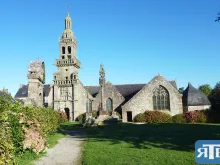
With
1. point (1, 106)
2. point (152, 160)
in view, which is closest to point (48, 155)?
point (1, 106)

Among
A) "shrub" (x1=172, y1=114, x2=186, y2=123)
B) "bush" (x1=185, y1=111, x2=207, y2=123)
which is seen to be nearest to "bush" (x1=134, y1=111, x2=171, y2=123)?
"shrub" (x1=172, y1=114, x2=186, y2=123)

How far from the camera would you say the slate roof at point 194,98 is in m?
35.7

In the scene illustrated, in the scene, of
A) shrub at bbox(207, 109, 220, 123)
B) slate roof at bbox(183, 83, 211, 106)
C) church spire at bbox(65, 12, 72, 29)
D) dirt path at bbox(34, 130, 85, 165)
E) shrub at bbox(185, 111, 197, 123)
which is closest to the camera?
dirt path at bbox(34, 130, 85, 165)

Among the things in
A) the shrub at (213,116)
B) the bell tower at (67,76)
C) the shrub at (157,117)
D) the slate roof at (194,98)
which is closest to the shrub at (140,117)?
the shrub at (157,117)

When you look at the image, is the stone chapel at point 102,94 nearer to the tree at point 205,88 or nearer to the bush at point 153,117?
the bush at point 153,117

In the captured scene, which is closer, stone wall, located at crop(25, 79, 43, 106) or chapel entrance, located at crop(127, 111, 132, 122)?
stone wall, located at crop(25, 79, 43, 106)

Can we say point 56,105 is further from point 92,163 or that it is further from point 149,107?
point 92,163

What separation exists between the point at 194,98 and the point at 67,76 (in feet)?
74.3

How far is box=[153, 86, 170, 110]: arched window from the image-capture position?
1367 inches

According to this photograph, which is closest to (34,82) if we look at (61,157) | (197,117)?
(61,157)

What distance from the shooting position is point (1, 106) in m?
7.35

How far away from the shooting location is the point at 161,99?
114 feet

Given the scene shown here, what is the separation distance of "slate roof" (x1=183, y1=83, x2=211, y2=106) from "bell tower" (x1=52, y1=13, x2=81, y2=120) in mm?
18619

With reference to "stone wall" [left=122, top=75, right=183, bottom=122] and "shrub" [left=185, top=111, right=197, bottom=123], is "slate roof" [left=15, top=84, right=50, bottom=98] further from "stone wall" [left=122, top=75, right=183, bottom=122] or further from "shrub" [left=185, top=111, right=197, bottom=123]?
"shrub" [left=185, top=111, right=197, bottom=123]
